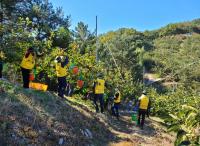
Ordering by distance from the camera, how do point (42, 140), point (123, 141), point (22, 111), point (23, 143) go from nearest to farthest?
point (23, 143) < point (42, 140) < point (22, 111) < point (123, 141)

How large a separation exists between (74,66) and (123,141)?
7.17m

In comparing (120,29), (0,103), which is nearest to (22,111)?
(0,103)

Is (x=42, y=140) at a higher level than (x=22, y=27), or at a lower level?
lower

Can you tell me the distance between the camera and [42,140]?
440 inches

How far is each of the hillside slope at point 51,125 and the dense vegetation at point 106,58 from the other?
8.44ft

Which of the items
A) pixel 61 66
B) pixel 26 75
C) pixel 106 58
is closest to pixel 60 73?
pixel 61 66

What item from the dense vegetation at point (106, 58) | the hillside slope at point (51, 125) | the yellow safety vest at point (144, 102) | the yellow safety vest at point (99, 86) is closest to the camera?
the hillside slope at point (51, 125)

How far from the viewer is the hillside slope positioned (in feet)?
36.1

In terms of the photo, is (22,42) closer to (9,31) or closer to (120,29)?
(9,31)

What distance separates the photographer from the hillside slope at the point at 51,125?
1101 centimetres

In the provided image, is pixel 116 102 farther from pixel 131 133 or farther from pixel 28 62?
pixel 28 62

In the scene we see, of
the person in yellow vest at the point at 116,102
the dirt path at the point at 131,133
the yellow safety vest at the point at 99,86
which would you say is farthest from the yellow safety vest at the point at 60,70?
the person in yellow vest at the point at 116,102

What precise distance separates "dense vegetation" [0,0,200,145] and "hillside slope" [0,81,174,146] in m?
2.57

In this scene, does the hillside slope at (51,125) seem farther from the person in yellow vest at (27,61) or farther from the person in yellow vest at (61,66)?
the person in yellow vest at (61,66)
